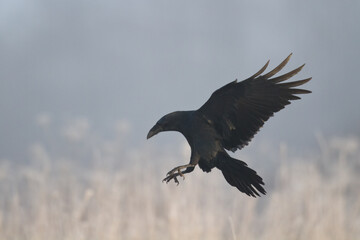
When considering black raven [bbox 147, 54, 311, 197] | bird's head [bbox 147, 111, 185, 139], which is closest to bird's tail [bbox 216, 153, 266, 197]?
black raven [bbox 147, 54, 311, 197]

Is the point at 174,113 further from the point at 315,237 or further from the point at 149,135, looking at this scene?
the point at 315,237

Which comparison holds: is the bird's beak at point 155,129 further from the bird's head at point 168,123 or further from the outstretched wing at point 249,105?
the outstretched wing at point 249,105

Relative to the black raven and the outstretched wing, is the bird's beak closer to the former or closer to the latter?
the black raven

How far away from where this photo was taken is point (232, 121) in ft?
9.10

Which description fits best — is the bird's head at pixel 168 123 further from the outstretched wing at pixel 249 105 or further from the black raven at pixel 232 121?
the outstretched wing at pixel 249 105

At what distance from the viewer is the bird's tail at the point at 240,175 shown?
266cm

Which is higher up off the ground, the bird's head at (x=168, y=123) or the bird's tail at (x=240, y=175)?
the bird's head at (x=168, y=123)

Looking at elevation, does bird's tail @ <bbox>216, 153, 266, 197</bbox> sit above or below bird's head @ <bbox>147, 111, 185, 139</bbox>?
below

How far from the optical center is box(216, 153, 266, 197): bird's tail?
2662 millimetres

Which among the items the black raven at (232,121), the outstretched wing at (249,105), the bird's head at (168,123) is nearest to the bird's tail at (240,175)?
the black raven at (232,121)

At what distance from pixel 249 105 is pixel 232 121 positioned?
0.41 feet

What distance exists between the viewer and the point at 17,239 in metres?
5.80

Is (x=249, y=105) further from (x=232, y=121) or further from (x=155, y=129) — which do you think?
(x=155, y=129)

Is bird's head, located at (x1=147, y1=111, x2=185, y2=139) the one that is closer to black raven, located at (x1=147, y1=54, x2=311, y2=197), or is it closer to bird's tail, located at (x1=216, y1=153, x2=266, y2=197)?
black raven, located at (x1=147, y1=54, x2=311, y2=197)
